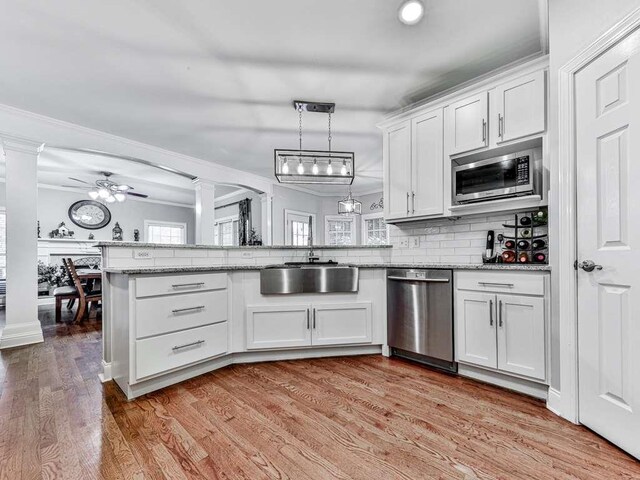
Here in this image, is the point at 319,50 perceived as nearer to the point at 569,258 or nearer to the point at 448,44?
the point at 448,44

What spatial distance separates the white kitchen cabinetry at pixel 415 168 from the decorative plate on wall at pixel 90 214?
6.88 m

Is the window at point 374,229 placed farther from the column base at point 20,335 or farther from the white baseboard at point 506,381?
the column base at point 20,335

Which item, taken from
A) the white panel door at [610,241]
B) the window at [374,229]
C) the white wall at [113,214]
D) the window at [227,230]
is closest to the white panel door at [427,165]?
the white panel door at [610,241]

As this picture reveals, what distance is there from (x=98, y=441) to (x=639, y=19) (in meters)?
3.19

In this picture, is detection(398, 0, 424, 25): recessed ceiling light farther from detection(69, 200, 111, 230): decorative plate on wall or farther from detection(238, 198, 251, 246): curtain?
detection(69, 200, 111, 230): decorative plate on wall

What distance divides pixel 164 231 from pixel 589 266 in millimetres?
8609

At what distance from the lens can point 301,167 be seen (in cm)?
300

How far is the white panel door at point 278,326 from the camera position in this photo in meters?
2.55

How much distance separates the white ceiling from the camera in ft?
6.23

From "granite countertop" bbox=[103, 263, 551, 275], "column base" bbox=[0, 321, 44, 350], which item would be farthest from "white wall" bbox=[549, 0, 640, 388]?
"column base" bbox=[0, 321, 44, 350]

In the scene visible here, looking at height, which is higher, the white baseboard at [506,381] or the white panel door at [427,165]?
the white panel door at [427,165]

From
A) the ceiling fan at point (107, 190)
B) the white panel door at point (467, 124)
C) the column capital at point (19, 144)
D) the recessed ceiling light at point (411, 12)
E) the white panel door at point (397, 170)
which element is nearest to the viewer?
the recessed ceiling light at point (411, 12)

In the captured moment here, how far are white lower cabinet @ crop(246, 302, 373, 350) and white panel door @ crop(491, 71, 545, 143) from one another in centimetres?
180

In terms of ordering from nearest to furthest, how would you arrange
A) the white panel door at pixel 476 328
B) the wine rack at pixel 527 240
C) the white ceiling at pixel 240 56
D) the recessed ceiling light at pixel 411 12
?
the recessed ceiling light at pixel 411 12 < the white ceiling at pixel 240 56 < the white panel door at pixel 476 328 < the wine rack at pixel 527 240
